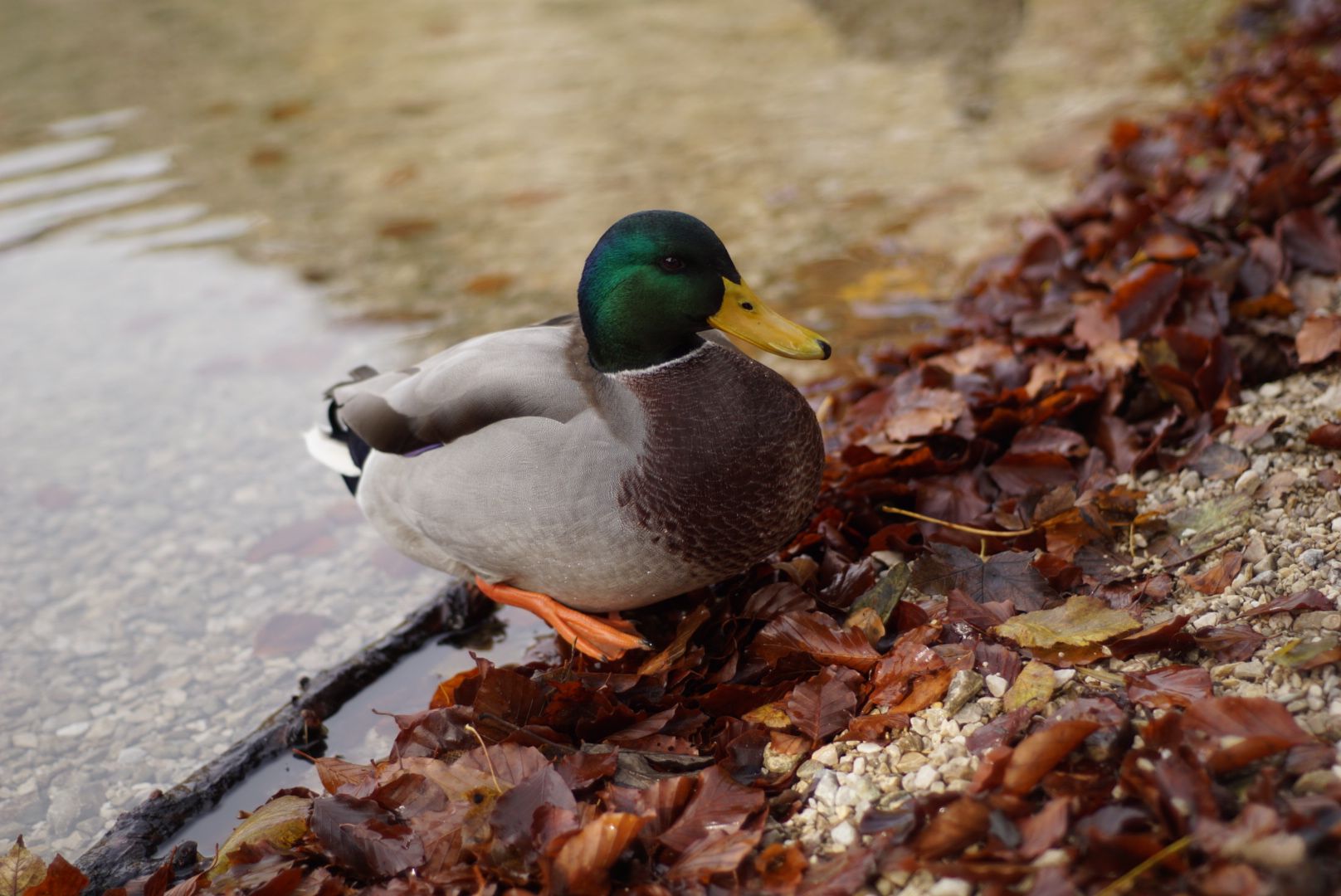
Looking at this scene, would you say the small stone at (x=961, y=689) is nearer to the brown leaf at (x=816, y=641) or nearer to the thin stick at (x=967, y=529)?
the brown leaf at (x=816, y=641)

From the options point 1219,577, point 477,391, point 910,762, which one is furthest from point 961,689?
point 477,391

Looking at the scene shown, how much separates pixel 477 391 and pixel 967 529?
1.21 meters

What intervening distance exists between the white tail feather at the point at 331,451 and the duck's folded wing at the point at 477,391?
29 centimetres

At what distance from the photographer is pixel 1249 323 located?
3.27 m

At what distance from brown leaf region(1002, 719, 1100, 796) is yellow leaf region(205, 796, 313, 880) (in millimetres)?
1320

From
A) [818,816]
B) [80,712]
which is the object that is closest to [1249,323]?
[818,816]

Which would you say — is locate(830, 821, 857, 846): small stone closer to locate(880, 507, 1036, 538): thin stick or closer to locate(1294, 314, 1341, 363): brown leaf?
locate(880, 507, 1036, 538): thin stick

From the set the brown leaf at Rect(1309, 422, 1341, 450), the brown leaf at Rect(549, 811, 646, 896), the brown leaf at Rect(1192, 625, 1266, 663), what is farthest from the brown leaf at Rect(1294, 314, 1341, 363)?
the brown leaf at Rect(549, 811, 646, 896)

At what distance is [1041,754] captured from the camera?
73.0 inches

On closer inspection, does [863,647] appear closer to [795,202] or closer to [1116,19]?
[795,202]

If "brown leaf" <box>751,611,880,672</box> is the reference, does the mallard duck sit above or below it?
above

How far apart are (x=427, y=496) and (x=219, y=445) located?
1.96 m

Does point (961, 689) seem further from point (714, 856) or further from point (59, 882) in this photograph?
point (59, 882)

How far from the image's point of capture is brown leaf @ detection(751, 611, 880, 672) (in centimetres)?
242
